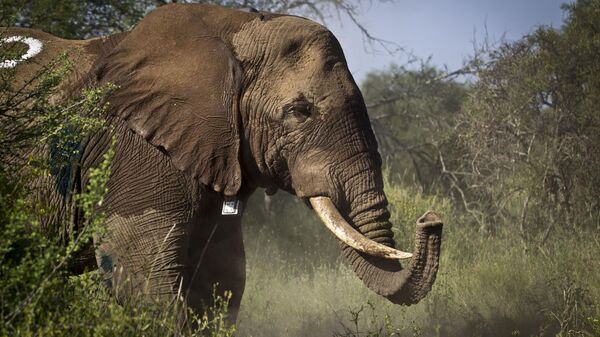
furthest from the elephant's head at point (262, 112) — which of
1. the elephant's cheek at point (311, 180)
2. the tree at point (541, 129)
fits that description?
the tree at point (541, 129)

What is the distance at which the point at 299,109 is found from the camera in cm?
658

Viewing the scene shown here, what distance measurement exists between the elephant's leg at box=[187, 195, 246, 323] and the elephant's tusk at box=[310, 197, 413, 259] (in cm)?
70

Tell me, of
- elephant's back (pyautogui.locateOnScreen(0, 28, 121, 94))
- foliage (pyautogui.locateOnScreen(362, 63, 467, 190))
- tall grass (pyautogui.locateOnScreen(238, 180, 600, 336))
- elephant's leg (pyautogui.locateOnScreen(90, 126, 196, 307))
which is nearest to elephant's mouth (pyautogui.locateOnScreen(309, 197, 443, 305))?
elephant's leg (pyautogui.locateOnScreen(90, 126, 196, 307))

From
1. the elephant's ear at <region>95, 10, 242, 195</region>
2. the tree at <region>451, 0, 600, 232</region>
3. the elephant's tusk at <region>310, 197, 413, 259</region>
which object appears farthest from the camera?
the tree at <region>451, 0, 600, 232</region>

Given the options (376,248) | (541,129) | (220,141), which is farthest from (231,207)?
(541,129)

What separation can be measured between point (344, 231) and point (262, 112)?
3.13ft

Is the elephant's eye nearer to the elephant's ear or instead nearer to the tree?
the elephant's ear

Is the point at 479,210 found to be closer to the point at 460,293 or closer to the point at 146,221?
the point at 460,293

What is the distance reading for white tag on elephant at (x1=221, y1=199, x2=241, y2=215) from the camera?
6.62m

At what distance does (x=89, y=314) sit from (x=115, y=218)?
6.15 feet

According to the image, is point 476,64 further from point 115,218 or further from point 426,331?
point 115,218

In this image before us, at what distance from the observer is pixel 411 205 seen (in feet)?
39.7

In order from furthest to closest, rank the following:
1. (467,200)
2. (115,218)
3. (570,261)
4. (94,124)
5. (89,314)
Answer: (467,200), (570,261), (115,218), (94,124), (89,314)

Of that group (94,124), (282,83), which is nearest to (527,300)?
(282,83)
